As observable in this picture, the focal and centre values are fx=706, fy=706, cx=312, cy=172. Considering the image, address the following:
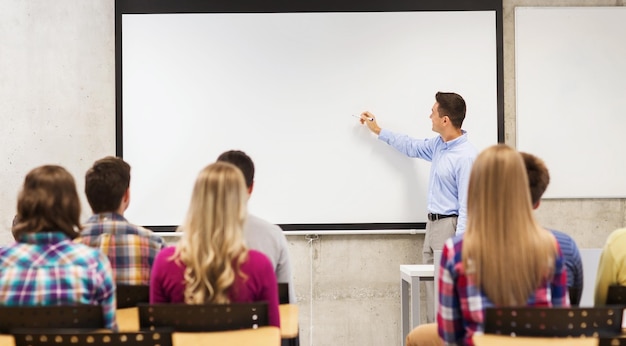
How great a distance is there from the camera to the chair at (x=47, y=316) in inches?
86.0

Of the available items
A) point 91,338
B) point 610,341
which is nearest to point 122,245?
point 91,338

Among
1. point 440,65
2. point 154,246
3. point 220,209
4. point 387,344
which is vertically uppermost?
point 440,65

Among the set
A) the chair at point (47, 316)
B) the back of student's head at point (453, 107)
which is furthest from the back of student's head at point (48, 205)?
the back of student's head at point (453, 107)

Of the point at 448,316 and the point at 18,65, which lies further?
the point at 18,65

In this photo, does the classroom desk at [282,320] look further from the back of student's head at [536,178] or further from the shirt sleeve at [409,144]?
the shirt sleeve at [409,144]

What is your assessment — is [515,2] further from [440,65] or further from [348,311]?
[348,311]

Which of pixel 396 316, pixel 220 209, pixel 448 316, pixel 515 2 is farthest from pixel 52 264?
pixel 515 2

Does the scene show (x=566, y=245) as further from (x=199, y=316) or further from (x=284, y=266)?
(x=199, y=316)

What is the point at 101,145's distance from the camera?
527cm

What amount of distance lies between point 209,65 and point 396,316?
7.76 ft

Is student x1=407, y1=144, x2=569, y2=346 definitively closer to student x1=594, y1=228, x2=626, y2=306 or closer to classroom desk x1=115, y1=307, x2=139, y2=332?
student x1=594, y1=228, x2=626, y2=306

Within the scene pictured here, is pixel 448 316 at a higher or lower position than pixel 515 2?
lower

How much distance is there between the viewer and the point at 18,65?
5.18 meters

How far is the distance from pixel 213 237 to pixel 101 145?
126 inches
